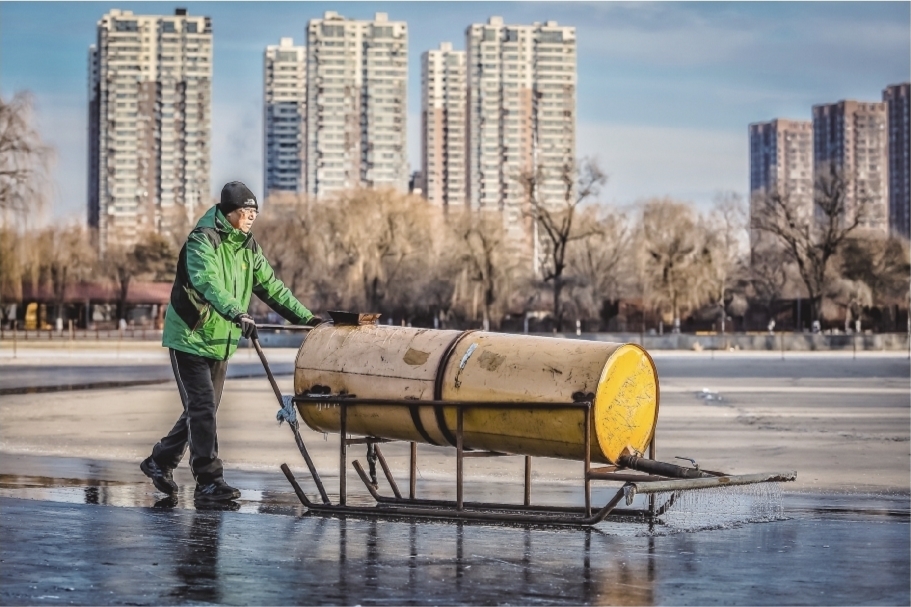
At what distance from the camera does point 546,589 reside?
6.49 meters

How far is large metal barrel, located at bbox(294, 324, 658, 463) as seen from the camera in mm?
8320

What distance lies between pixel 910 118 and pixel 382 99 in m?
71.6

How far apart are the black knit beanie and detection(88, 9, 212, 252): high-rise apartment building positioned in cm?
18124

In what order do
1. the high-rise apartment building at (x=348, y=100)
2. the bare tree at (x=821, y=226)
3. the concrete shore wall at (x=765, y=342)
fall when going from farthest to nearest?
1. the high-rise apartment building at (x=348, y=100)
2. the bare tree at (x=821, y=226)
3. the concrete shore wall at (x=765, y=342)

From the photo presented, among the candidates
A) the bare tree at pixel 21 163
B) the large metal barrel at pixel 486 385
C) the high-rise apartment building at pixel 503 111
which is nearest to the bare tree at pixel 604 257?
the bare tree at pixel 21 163

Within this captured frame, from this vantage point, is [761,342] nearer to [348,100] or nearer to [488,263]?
[488,263]

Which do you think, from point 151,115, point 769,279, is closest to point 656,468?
point 769,279

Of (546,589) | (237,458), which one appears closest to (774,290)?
(237,458)

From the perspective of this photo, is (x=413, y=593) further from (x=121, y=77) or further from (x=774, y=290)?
(x=121, y=77)

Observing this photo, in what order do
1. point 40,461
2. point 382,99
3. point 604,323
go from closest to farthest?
point 40,461
point 604,323
point 382,99

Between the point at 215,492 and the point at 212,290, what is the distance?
1.39 metres

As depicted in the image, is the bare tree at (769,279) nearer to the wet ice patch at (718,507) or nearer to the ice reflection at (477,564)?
the wet ice patch at (718,507)

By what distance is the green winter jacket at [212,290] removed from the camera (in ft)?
30.6

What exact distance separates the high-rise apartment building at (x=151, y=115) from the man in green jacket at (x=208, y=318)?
18117 centimetres
